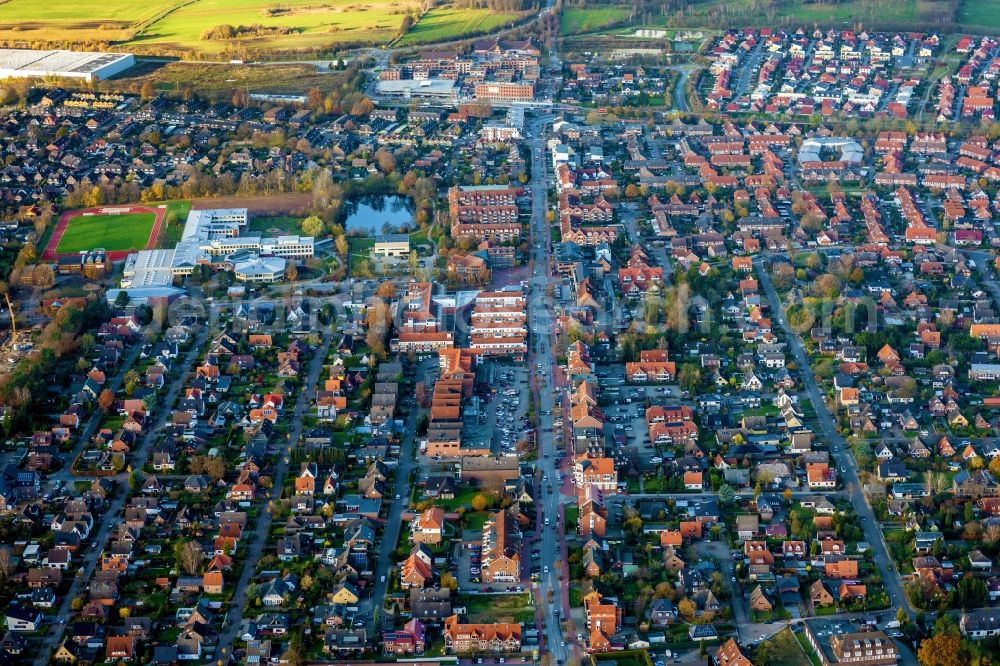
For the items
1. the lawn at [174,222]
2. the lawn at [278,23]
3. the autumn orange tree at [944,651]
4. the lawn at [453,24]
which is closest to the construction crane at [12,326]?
the lawn at [174,222]

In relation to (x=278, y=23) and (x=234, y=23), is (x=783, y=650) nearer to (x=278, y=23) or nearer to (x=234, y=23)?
(x=278, y=23)

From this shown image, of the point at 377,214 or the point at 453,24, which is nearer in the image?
the point at 377,214

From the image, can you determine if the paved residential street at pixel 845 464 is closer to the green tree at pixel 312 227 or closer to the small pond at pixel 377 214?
the small pond at pixel 377 214

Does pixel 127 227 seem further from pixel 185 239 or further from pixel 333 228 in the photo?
pixel 333 228

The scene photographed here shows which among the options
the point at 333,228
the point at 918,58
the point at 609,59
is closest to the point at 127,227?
the point at 333,228

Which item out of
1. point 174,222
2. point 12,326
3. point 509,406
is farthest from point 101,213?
point 509,406
